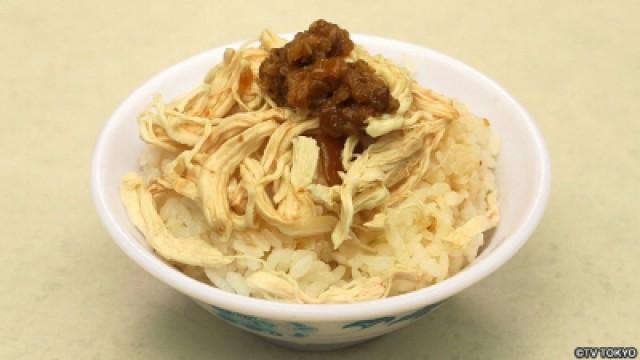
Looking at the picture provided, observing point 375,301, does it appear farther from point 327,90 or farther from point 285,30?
point 285,30

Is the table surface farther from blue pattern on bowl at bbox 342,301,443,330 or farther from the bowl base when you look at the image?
blue pattern on bowl at bbox 342,301,443,330

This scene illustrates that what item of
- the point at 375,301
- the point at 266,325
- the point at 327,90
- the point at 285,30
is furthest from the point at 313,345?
the point at 285,30

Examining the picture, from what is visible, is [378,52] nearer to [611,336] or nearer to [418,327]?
[418,327]

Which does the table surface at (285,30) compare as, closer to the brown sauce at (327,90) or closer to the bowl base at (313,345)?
the bowl base at (313,345)

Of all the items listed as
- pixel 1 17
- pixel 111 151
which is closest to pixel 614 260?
pixel 111 151

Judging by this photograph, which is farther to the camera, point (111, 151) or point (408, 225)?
point (111, 151)
